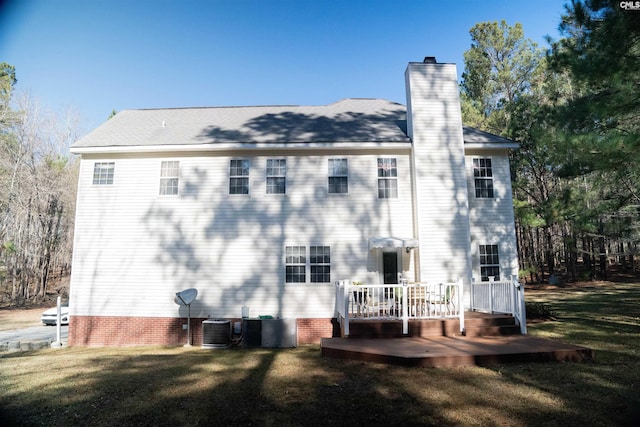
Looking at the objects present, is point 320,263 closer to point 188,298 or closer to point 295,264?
point 295,264

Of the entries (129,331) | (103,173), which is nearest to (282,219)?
(129,331)

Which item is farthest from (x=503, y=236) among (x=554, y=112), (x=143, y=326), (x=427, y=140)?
(x=143, y=326)

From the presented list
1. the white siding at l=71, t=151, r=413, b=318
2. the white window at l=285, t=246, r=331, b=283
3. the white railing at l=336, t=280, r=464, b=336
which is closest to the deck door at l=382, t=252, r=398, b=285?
the white siding at l=71, t=151, r=413, b=318

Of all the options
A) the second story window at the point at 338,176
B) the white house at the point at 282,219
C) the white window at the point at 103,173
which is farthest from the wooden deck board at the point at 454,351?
the white window at the point at 103,173

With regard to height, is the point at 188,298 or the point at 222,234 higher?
the point at 222,234

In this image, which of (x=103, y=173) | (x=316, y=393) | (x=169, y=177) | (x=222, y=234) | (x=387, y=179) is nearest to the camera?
(x=316, y=393)

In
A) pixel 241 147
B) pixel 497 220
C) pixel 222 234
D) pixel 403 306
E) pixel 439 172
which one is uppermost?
pixel 241 147

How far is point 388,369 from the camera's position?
6758 millimetres

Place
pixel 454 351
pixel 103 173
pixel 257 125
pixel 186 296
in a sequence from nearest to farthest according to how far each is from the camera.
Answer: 1. pixel 454 351
2. pixel 186 296
3. pixel 103 173
4. pixel 257 125

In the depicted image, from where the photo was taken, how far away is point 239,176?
12383 millimetres

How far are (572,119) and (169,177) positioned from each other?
1403cm

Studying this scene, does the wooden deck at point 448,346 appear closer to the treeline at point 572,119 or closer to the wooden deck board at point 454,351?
the wooden deck board at point 454,351

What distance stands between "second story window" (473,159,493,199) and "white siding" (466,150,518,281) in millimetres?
117

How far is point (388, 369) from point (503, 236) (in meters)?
7.53
